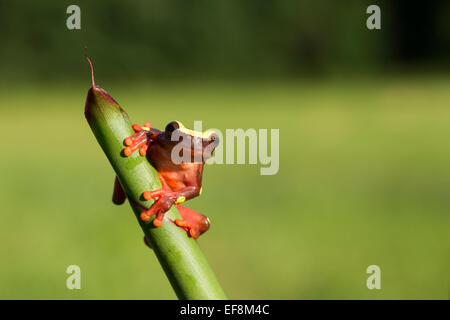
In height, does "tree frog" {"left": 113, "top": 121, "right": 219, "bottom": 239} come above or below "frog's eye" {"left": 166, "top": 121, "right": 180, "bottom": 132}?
below

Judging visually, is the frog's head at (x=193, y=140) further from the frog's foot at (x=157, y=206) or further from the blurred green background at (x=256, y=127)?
the blurred green background at (x=256, y=127)

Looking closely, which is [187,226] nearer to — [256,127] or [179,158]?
[179,158]

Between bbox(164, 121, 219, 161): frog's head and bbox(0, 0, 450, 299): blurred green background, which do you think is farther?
bbox(0, 0, 450, 299): blurred green background

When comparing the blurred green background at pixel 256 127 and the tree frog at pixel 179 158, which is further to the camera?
the blurred green background at pixel 256 127

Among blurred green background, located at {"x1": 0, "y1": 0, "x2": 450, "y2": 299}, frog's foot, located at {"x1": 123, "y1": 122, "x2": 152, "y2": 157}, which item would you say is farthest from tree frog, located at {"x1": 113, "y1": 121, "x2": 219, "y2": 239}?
blurred green background, located at {"x1": 0, "y1": 0, "x2": 450, "y2": 299}

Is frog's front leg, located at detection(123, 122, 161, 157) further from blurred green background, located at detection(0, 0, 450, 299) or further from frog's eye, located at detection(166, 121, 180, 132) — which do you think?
blurred green background, located at detection(0, 0, 450, 299)

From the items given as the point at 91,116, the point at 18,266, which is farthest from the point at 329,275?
the point at 91,116

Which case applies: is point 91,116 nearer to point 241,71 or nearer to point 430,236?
point 430,236

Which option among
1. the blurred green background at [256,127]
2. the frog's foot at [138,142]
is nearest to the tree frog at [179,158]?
the frog's foot at [138,142]
